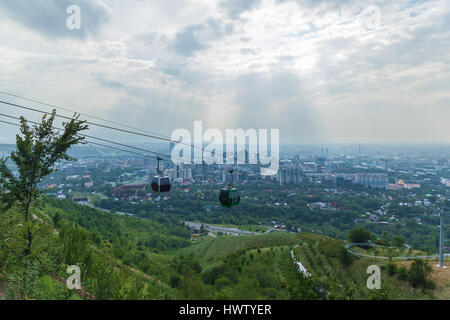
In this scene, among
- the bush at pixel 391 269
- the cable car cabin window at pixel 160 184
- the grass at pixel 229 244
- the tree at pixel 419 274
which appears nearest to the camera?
the tree at pixel 419 274

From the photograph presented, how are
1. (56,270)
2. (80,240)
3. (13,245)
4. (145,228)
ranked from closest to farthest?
(13,245) → (56,270) → (80,240) → (145,228)

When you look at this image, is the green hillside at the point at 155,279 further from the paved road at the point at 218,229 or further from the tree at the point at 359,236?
the paved road at the point at 218,229

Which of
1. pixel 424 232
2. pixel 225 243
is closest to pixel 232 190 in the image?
pixel 225 243

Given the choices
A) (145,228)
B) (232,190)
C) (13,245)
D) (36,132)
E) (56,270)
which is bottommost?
(145,228)

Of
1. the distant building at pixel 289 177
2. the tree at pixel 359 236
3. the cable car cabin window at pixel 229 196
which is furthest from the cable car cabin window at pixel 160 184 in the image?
the distant building at pixel 289 177

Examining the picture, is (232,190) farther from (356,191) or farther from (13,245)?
(356,191)

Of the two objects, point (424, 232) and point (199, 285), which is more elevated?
point (199, 285)

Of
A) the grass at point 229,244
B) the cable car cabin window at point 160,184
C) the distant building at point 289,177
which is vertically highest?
the cable car cabin window at point 160,184
